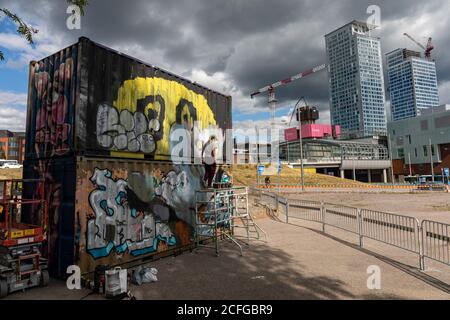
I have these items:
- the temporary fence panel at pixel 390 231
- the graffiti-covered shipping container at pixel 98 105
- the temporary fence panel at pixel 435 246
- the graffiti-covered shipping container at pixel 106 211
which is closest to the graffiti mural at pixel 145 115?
the graffiti-covered shipping container at pixel 98 105

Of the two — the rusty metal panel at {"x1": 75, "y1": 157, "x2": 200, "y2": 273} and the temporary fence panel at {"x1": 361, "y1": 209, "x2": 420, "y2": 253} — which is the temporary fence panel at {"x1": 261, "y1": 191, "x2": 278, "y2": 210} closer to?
the temporary fence panel at {"x1": 361, "y1": 209, "x2": 420, "y2": 253}

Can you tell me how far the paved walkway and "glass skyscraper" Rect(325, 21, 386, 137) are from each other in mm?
193616

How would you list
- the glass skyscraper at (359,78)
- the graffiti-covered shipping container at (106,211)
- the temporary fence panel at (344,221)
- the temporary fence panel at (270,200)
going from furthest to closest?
the glass skyscraper at (359,78) < the temporary fence panel at (270,200) < the temporary fence panel at (344,221) < the graffiti-covered shipping container at (106,211)

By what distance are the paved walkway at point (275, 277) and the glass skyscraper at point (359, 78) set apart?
194 m

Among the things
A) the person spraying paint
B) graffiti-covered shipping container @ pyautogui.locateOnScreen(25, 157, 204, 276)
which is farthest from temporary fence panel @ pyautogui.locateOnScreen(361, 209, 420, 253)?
graffiti-covered shipping container @ pyautogui.locateOnScreen(25, 157, 204, 276)

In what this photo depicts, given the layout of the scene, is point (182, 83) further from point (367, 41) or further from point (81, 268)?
point (367, 41)

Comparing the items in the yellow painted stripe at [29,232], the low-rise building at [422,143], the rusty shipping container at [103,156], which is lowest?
the yellow painted stripe at [29,232]

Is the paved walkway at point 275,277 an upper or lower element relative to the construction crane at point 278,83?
lower

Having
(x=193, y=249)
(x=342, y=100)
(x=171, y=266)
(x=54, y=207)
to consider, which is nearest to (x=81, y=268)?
(x=54, y=207)

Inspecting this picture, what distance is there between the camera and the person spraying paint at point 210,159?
1126 cm

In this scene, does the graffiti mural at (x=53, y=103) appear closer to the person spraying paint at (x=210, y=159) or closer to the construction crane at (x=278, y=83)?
the person spraying paint at (x=210, y=159)

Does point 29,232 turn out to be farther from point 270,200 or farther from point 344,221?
point 270,200

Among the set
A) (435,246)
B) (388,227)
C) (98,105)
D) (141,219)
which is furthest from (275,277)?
(98,105)

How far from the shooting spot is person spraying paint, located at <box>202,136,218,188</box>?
36.9ft
